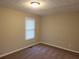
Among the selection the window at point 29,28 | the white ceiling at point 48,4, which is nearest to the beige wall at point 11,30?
the window at point 29,28

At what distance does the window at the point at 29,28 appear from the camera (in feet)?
14.4

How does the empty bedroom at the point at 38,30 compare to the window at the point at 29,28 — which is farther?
the window at the point at 29,28

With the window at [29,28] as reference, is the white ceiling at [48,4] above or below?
above

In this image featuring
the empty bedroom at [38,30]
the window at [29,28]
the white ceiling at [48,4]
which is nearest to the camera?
the white ceiling at [48,4]

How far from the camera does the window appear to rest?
4.39 metres

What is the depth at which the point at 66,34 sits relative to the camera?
13.3ft

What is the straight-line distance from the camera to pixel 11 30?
3.49 metres

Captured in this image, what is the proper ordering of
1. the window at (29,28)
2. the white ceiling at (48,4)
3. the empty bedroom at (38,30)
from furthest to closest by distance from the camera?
the window at (29,28) < the empty bedroom at (38,30) < the white ceiling at (48,4)

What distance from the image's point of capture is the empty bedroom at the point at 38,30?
313 centimetres

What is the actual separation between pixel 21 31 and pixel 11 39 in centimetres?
70

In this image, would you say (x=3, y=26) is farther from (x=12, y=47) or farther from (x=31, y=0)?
(x=31, y=0)

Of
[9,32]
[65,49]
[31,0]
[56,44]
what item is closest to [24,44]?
[9,32]

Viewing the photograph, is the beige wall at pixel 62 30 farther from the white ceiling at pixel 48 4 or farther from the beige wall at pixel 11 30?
the beige wall at pixel 11 30

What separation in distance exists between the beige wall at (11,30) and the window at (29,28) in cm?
27
